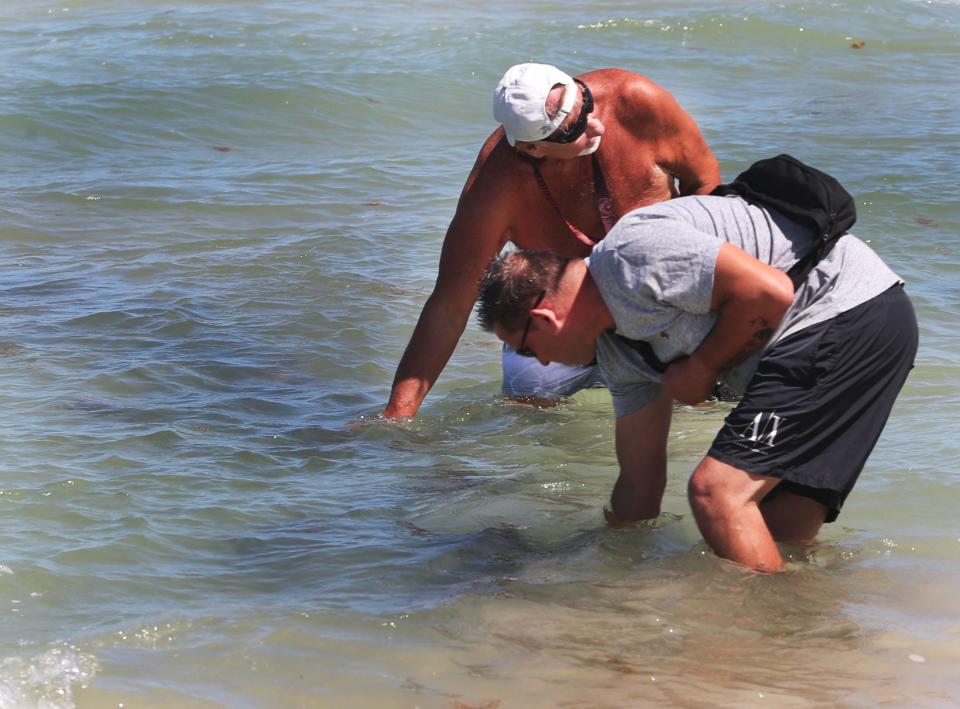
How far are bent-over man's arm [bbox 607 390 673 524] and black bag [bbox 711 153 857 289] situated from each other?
2.16ft

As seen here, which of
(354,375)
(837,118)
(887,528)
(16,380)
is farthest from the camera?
(837,118)

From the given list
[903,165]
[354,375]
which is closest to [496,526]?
[354,375]

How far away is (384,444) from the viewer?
5.22 meters

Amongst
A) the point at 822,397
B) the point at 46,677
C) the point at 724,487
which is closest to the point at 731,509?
the point at 724,487

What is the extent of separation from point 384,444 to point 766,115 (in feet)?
26.5

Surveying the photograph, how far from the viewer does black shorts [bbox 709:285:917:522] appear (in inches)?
133

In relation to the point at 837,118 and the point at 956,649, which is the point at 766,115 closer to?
the point at 837,118

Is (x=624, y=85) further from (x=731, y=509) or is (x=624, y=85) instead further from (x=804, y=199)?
(x=731, y=509)

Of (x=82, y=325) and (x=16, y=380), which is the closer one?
(x=16, y=380)

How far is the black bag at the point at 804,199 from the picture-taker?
3406mm

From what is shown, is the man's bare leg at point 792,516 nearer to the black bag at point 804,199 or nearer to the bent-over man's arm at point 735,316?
the bent-over man's arm at point 735,316

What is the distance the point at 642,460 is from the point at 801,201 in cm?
100

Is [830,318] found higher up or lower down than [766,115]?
higher up

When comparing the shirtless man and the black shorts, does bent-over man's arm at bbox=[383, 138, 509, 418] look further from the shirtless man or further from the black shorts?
the black shorts
